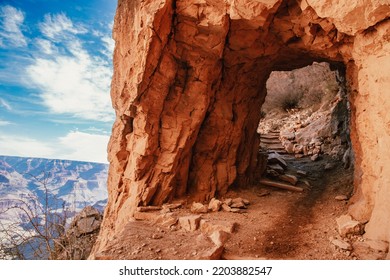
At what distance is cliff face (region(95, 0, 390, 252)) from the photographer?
4328 mm

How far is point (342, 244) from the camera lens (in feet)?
14.0

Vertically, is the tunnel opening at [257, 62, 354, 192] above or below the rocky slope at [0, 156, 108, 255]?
above

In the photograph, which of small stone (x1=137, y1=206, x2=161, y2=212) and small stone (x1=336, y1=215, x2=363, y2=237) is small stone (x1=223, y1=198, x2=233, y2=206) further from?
small stone (x1=336, y1=215, x2=363, y2=237)

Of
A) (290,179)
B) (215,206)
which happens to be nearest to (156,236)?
(215,206)

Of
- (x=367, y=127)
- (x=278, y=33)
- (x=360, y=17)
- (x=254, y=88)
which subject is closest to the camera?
(x=360, y=17)

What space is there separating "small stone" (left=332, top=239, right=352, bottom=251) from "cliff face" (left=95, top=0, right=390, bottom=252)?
0.47m

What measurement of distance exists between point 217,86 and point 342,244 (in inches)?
182

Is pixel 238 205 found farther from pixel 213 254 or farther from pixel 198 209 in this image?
pixel 213 254

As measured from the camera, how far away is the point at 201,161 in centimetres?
731

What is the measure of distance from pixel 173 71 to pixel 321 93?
46.0 feet

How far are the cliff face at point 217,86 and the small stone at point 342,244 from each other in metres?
0.47

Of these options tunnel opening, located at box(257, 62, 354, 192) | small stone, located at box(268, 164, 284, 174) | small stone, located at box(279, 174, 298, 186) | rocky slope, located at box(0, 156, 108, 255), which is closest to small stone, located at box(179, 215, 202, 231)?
rocky slope, located at box(0, 156, 108, 255)

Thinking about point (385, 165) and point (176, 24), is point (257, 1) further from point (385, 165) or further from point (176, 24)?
point (385, 165)
